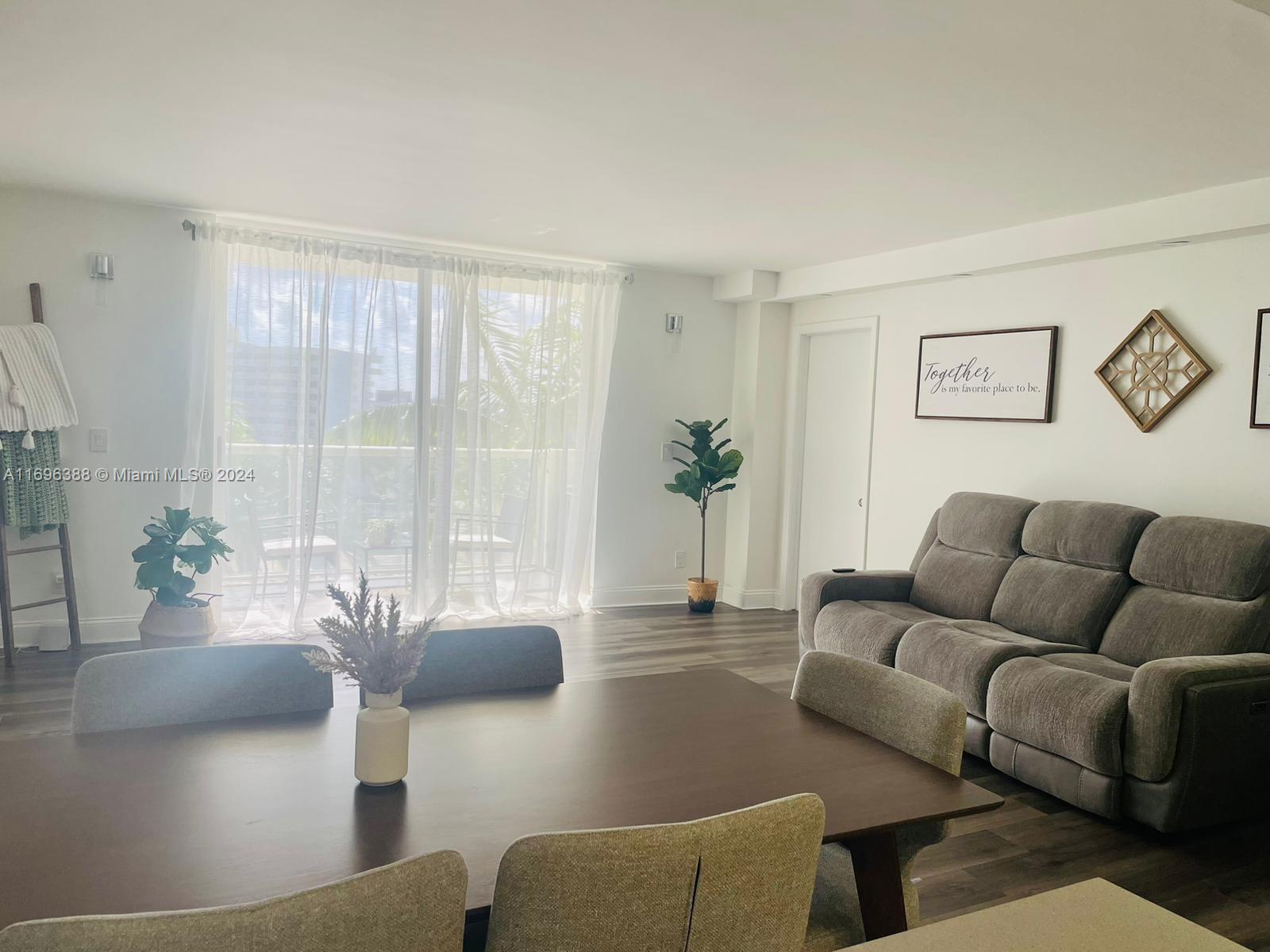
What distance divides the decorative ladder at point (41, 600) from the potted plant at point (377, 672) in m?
4.00

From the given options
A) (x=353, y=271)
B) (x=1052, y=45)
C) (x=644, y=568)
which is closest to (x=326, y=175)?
(x=353, y=271)

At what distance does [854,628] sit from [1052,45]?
266 centimetres

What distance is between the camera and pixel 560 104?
127 inches

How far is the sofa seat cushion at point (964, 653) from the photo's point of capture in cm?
368

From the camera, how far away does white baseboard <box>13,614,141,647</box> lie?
16.3 feet

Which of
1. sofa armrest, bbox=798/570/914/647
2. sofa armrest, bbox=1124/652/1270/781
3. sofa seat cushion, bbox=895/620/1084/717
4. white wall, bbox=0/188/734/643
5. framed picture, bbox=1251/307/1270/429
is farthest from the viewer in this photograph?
white wall, bbox=0/188/734/643

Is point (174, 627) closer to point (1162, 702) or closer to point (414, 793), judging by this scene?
point (414, 793)

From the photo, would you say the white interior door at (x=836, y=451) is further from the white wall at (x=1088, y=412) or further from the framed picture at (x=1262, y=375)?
the framed picture at (x=1262, y=375)

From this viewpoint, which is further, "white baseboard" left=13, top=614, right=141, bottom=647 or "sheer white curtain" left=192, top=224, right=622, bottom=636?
"sheer white curtain" left=192, top=224, right=622, bottom=636

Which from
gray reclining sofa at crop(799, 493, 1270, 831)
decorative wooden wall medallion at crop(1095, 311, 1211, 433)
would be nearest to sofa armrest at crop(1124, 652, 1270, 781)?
gray reclining sofa at crop(799, 493, 1270, 831)

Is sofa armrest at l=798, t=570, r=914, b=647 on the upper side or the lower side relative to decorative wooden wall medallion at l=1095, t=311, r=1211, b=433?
lower

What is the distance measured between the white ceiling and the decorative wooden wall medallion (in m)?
0.66

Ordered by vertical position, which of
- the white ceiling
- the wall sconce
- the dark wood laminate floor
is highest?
the white ceiling

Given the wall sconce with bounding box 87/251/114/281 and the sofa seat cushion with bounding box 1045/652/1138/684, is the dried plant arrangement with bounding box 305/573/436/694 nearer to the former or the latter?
the sofa seat cushion with bounding box 1045/652/1138/684
